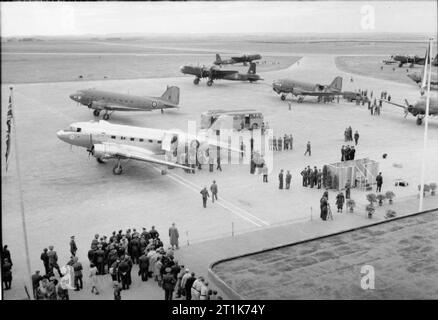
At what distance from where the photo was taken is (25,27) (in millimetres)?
11875

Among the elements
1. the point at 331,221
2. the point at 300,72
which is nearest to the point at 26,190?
the point at 331,221

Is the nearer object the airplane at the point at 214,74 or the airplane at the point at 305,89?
the airplane at the point at 305,89

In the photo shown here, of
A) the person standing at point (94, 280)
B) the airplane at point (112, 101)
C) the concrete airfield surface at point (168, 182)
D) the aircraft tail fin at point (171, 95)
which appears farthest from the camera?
the aircraft tail fin at point (171, 95)

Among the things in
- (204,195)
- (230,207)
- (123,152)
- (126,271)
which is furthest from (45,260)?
(123,152)

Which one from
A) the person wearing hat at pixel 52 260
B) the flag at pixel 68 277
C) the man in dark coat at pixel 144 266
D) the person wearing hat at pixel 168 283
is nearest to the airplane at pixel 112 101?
the person wearing hat at pixel 52 260

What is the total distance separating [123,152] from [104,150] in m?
1.38

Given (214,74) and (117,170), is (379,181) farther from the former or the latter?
(214,74)

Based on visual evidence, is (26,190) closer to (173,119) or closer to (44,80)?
(173,119)

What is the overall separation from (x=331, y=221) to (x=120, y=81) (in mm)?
67531

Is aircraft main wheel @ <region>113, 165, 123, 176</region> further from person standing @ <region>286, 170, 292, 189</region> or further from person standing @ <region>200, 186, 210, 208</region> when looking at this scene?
person standing @ <region>286, 170, 292, 189</region>

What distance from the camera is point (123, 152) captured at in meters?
33.1

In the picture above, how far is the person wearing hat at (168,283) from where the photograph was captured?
1759 cm

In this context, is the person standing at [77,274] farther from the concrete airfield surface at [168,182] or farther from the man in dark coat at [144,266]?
the concrete airfield surface at [168,182]

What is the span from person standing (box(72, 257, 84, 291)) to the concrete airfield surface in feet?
8.56
